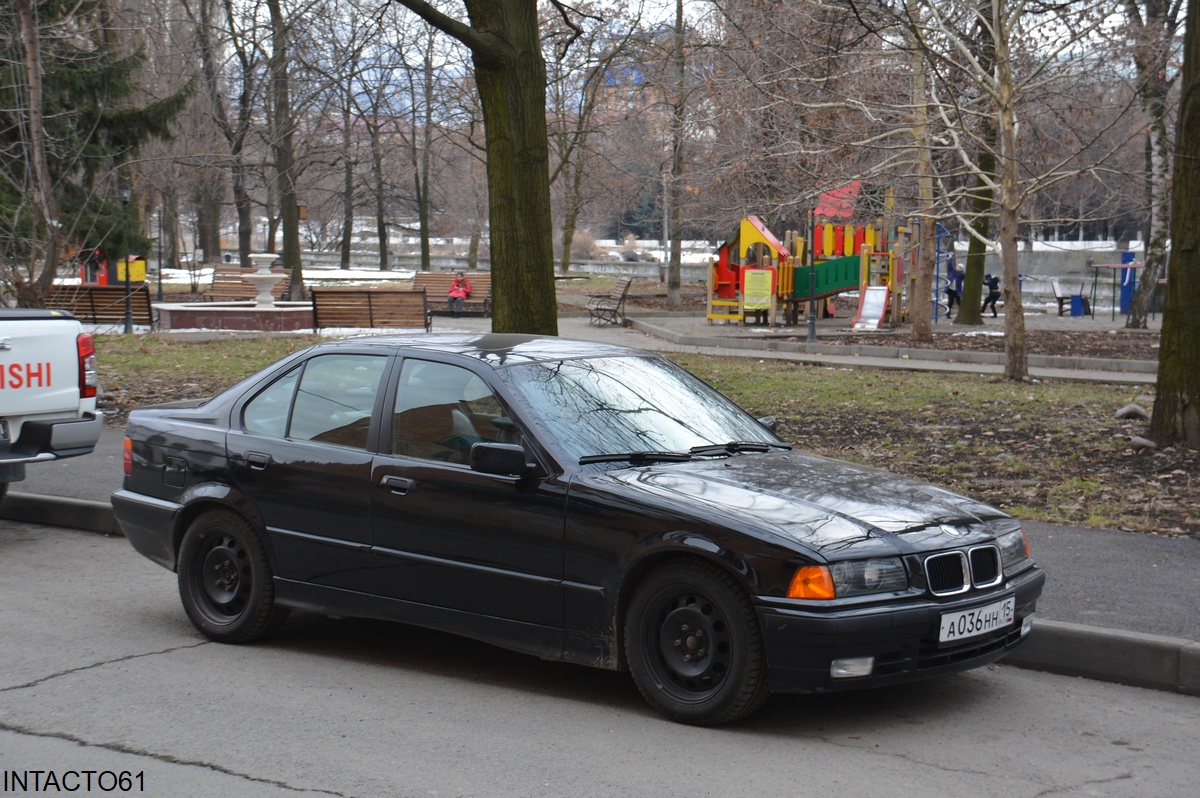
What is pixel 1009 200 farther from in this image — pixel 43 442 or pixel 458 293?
pixel 458 293

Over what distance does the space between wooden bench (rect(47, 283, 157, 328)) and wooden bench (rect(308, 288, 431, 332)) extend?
405 cm

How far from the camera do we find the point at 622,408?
5895 mm

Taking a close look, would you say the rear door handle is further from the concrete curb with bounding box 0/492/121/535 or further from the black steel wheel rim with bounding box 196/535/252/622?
the concrete curb with bounding box 0/492/121/535

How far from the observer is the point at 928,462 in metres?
10.8

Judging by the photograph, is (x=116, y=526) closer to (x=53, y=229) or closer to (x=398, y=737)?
(x=398, y=737)

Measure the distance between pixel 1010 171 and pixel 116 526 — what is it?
1221 cm

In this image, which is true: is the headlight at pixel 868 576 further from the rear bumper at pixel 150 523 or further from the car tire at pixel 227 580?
the rear bumper at pixel 150 523

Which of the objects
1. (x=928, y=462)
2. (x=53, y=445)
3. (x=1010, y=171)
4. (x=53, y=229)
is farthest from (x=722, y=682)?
(x=1010, y=171)

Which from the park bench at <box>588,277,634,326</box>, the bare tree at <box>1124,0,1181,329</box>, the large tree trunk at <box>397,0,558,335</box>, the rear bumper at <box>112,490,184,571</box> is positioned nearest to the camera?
the rear bumper at <box>112,490,184,571</box>

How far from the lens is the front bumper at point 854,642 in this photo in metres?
4.65

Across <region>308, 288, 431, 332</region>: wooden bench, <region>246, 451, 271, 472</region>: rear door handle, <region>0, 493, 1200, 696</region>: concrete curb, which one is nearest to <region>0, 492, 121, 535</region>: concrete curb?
<region>246, 451, 271, 472</region>: rear door handle

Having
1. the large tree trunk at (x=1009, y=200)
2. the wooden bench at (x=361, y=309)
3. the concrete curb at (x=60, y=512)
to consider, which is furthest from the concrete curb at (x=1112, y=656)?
the wooden bench at (x=361, y=309)

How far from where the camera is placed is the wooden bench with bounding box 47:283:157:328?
26.3 metres

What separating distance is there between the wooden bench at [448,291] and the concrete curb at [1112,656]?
28.1 metres
